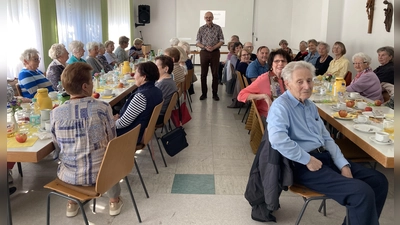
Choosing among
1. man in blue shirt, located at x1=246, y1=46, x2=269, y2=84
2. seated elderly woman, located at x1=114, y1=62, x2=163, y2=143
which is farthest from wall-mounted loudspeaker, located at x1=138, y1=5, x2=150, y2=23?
→ seated elderly woman, located at x1=114, y1=62, x2=163, y2=143

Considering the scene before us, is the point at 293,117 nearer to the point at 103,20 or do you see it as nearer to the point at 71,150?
the point at 71,150

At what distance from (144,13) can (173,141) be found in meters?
9.27

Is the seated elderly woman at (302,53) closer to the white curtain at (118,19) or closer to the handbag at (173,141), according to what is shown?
the white curtain at (118,19)

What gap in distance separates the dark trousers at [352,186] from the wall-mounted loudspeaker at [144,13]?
1059 cm

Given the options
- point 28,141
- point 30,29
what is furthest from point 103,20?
point 28,141

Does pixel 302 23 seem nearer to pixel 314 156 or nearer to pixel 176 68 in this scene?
pixel 176 68

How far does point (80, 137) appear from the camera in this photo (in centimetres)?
208

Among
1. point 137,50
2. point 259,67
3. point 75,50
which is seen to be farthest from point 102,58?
point 259,67

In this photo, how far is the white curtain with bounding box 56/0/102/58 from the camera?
6.42 m

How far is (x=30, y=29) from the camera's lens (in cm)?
535

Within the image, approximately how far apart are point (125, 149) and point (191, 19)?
412 inches

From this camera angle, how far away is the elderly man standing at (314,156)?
1.95 metres

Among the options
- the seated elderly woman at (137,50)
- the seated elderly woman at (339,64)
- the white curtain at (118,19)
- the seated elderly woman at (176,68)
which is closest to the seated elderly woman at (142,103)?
the seated elderly woman at (176,68)

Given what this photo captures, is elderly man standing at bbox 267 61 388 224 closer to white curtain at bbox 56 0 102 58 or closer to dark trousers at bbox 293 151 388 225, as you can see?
dark trousers at bbox 293 151 388 225
